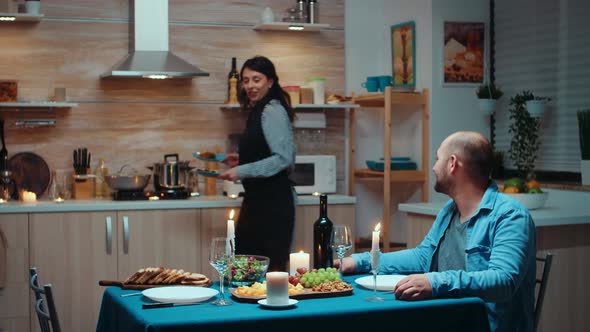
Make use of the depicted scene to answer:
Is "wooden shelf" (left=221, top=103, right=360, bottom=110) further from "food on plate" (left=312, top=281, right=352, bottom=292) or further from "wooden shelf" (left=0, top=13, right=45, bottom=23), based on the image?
"food on plate" (left=312, top=281, right=352, bottom=292)

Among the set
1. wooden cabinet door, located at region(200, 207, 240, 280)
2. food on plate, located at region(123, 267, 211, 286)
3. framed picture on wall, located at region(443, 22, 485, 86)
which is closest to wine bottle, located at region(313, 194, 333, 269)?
food on plate, located at region(123, 267, 211, 286)

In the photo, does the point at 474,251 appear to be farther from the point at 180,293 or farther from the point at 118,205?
the point at 118,205

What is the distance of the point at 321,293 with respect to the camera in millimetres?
2477

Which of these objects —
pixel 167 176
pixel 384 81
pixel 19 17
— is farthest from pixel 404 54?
pixel 19 17

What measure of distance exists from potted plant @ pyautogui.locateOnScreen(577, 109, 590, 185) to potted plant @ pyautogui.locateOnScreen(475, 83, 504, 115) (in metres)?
0.93

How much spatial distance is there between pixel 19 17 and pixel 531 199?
10.4ft

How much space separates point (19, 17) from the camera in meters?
5.07

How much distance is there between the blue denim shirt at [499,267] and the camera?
96.6 inches

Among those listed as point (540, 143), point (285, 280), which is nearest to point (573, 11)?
point (540, 143)

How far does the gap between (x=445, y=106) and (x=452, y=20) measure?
0.58m

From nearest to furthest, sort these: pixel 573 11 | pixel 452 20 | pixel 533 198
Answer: pixel 533 198
pixel 573 11
pixel 452 20

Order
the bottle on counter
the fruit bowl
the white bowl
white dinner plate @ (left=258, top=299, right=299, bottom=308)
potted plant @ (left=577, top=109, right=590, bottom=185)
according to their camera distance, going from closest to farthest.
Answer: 1. white dinner plate @ (left=258, top=299, right=299, bottom=308)
2. the fruit bowl
3. the white bowl
4. potted plant @ (left=577, top=109, right=590, bottom=185)
5. the bottle on counter

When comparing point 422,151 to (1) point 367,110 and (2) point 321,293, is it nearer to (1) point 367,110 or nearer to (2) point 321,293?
(1) point 367,110

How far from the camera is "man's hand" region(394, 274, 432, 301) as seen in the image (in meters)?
2.41
